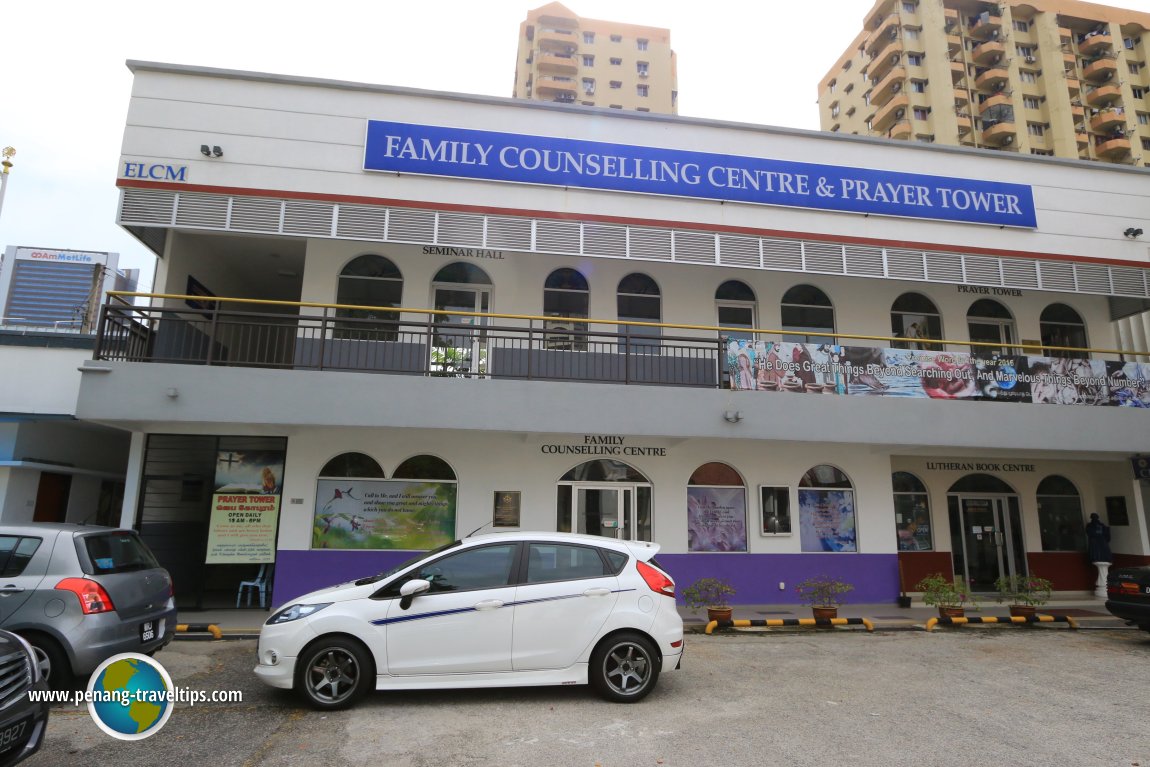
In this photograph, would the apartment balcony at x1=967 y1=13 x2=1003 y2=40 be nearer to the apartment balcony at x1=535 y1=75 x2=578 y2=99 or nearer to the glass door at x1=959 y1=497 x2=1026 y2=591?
the apartment balcony at x1=535 y1=75 x2=578 y2=99

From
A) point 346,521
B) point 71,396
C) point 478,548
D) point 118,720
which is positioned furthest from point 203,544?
point 478,548

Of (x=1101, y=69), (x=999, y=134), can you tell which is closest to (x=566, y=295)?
(x=999, y=134)

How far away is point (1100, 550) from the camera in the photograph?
14.2 metres

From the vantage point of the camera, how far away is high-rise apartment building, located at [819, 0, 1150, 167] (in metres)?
52.4

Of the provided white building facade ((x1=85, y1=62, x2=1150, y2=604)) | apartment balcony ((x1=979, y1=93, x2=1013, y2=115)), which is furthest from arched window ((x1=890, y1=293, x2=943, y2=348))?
apartment balcony ((x1=979, y1=93, x2=1013, y2=115))

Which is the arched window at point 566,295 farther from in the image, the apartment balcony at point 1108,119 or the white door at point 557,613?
the apartment balcony at point 1108,119

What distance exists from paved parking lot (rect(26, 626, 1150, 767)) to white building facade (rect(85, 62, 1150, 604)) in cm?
393

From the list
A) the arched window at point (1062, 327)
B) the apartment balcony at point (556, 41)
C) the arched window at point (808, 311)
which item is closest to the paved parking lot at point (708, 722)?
the arched window at point (808, 311)

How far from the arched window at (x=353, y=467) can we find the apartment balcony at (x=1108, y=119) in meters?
64.7

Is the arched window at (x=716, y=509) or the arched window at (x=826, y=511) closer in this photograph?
the arched window at (x=716, y=509)

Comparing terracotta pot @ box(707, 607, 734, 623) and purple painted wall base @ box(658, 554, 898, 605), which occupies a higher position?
purple painted wall base @ box(658, 554, 898, 605)

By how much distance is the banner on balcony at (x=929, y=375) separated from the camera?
1153cm

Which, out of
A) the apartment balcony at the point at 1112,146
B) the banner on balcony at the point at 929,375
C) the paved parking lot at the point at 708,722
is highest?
the apartment balcony at the point at 1112,146

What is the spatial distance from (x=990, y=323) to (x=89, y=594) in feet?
56.5
